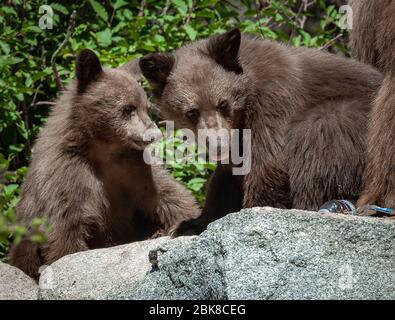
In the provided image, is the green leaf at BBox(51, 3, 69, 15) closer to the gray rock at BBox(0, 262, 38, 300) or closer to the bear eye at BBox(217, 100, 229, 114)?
the bear eye at BBox(217, 100, 229, 114)

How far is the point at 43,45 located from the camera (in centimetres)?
1026

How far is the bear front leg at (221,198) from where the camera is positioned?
736cm

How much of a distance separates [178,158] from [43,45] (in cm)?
213

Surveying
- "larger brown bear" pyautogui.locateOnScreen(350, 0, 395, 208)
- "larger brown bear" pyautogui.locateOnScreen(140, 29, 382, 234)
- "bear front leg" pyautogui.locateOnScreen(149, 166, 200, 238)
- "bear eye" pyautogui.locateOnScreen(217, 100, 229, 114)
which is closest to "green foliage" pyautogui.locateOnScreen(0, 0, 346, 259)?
"bear front leg" pyautogui.locateOnScreen(149, 166, 200, 238)

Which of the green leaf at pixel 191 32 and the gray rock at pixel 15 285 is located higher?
the green leaf at pixel 191 32

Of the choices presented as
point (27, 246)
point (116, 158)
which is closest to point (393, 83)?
point (116, 158)

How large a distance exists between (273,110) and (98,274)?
1.84 meters

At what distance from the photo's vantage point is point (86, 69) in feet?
24.8

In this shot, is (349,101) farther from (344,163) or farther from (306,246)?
(306,246)

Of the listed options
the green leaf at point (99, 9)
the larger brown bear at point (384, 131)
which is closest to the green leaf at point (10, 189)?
the green leaf at point (99, 9)

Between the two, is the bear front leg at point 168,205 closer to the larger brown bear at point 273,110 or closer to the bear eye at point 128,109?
the larger brown bear at point 273,110

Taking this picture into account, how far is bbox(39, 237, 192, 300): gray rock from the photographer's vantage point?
584 cm

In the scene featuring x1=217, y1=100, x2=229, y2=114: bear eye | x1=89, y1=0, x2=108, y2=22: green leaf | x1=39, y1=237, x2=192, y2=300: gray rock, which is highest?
x1=89, y1=0, x2=108, y2=22: green leaf

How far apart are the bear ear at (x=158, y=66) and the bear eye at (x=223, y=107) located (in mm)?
590
